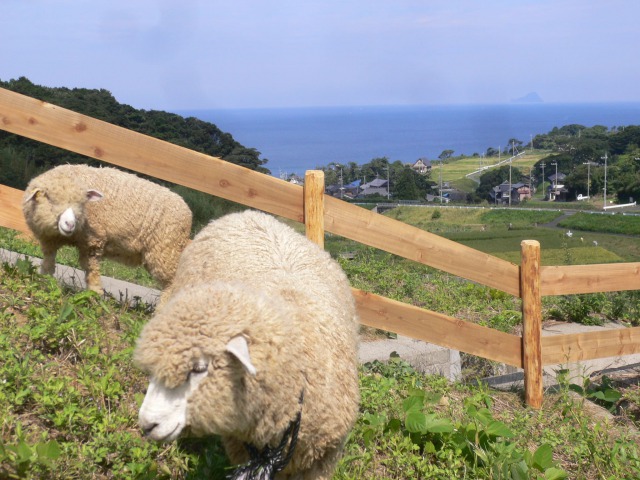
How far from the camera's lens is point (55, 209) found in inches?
201

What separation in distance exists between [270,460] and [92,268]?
3070mm

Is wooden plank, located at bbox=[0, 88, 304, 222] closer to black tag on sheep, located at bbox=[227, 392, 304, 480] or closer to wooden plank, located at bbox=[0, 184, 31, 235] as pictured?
wooden plank, located at bbox=[0, 184, 31, 235]

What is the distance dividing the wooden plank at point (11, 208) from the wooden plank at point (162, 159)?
1.03 m

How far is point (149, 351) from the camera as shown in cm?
251

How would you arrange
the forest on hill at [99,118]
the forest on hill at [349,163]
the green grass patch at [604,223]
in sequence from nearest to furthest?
1. the forest on hill at [99,118]
2. the forest on hill at [349,163]
3. the green grass patch at [604,223]

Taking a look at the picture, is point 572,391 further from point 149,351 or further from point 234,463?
point 149,351

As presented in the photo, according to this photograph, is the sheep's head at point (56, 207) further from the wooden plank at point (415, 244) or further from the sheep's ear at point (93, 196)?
the wooden plank at point (415, 244)

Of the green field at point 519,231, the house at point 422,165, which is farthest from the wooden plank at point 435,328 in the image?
the house at point 422,165

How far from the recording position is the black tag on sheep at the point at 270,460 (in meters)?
2.78

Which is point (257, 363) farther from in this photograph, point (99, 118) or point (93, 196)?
point (99, 118)

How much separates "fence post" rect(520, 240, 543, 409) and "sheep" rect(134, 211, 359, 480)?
6.81 feet

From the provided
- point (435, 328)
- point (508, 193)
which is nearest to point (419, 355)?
point (435, 328)

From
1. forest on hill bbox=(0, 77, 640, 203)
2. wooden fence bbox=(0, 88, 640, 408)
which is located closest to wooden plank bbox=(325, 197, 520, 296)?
wooden fence bbox=(0, 88, 640, 408)

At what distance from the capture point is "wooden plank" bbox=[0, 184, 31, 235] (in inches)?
220
